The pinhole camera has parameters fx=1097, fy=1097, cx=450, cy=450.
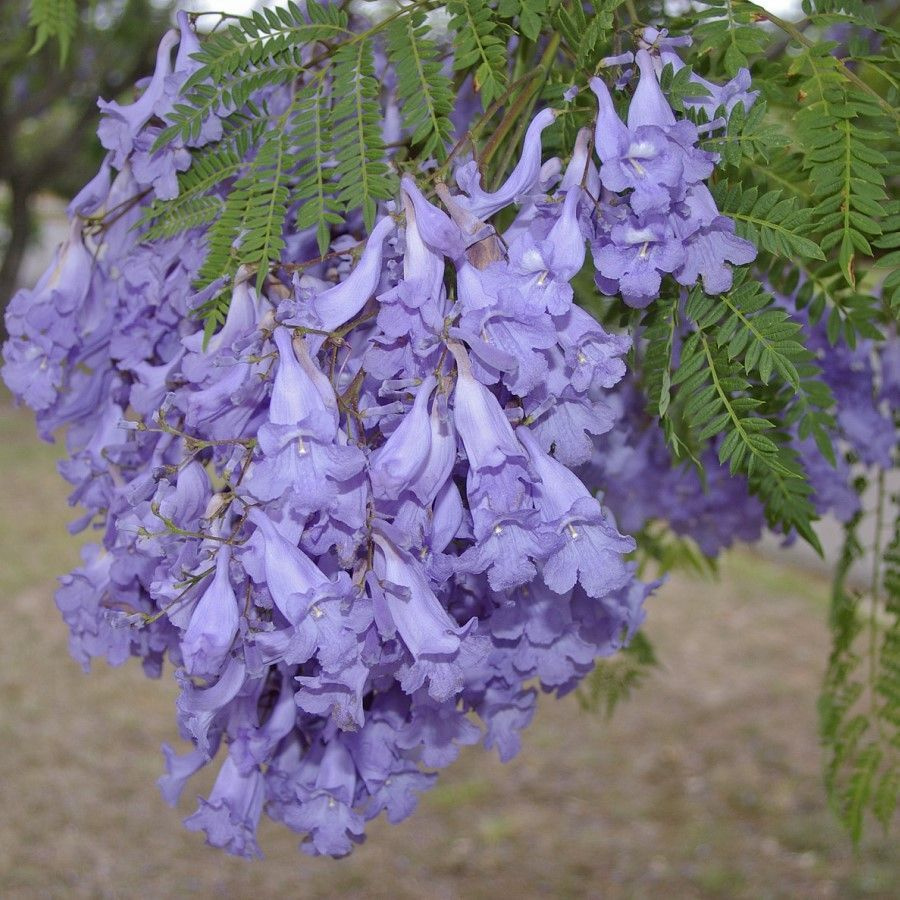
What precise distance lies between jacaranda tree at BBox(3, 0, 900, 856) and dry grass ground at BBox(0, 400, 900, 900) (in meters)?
2.08

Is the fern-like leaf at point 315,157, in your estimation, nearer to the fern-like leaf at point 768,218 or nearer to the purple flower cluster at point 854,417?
the fern-like leaf at point 768,218

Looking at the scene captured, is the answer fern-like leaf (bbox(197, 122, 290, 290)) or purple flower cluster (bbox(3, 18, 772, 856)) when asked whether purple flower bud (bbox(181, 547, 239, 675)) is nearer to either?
purple flower cluster (bbox(3, 18, 772, 856))

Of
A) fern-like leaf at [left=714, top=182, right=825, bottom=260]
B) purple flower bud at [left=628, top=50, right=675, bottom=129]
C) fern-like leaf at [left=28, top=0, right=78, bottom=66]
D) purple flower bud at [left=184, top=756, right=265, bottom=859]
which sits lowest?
purple flower bud at [left=184, top=756, right=265, bottom=859]

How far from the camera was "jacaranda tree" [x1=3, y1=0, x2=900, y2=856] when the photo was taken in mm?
815

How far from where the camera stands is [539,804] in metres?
4.34

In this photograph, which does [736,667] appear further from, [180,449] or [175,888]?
[180,449]

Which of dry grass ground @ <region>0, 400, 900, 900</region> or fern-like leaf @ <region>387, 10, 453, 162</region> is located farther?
dry grass ground @ <region>0, 400, 900, 900</region>

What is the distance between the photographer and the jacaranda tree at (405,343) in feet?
2.67

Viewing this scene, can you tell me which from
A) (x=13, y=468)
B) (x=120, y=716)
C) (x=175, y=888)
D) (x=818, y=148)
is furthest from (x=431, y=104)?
(x=13, y=468)

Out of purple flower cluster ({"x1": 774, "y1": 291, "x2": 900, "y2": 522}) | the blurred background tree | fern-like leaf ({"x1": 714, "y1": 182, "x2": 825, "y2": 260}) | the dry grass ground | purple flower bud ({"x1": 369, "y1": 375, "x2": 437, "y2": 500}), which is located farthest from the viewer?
the dry grass ground

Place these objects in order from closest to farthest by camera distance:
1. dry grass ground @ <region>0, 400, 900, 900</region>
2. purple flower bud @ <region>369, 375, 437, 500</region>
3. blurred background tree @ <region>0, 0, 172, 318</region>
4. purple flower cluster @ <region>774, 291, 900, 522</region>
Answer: purple flower bud @ <region>369, 375, 437, 500</region>
purple flower cluster @ <region>774, 291, 900, 522</region>
blurred background tree @ <region>0, 0, 172, 318</region>
dry grass ground @ <region>0, 400, 900, 900</region>

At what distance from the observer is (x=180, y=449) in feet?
3.29

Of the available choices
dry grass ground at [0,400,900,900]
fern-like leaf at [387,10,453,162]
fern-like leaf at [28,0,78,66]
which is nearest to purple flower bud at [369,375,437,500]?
fern-like leaf at [387,10,453,162]

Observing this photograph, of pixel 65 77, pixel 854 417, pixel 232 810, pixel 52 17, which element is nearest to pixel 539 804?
pixel 854 417
